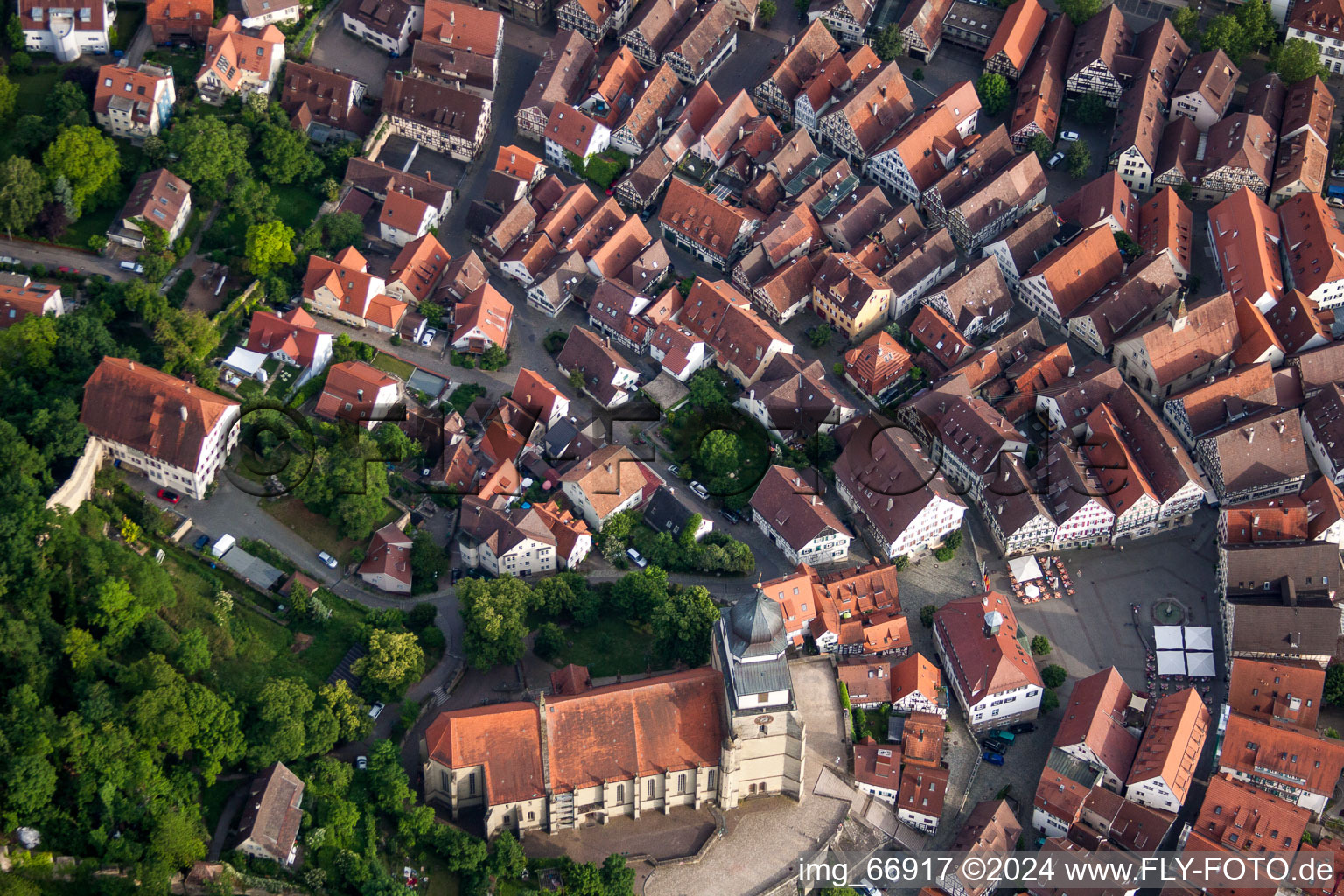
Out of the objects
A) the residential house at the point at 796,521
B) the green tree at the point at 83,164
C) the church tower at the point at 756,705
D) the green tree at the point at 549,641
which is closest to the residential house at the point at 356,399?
the green tree at the point at 549,641

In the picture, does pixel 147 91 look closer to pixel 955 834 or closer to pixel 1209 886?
pixel 955 834

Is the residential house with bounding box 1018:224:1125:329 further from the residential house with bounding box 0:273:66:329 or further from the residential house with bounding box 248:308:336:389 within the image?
the residential house with bounding box 0:273:66:329

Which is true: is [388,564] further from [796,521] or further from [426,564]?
[796,521]

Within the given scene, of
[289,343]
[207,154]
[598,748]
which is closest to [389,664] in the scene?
[598,748]

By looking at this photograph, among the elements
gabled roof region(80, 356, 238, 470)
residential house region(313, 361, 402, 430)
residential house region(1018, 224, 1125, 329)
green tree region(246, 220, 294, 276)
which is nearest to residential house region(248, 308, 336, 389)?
residential house region(313, 361, 402, 430)

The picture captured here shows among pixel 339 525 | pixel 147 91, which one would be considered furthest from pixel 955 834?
pixel 147 91

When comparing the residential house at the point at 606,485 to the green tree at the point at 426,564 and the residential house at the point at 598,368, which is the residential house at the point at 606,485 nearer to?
the residential house at the point at 598,368
